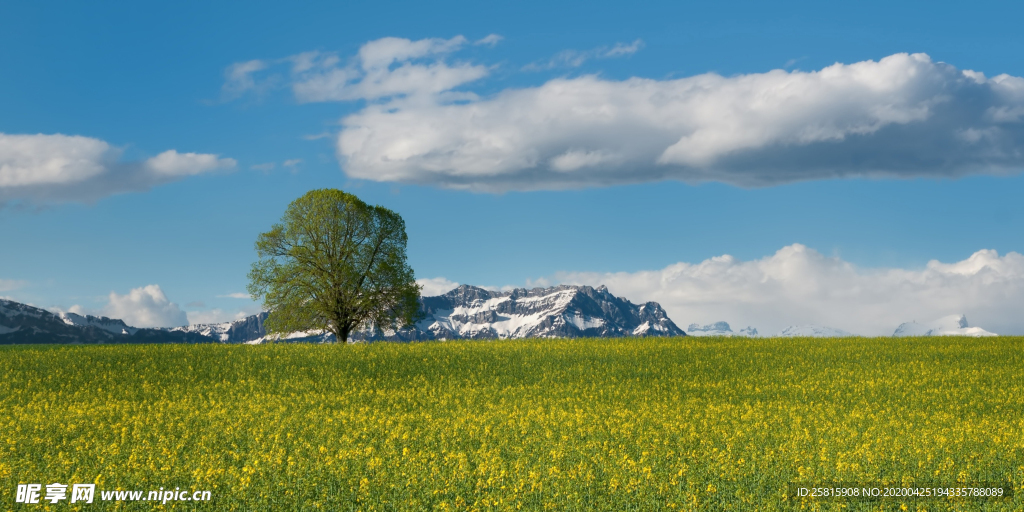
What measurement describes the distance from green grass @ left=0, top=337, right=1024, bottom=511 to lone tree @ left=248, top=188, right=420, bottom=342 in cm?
912

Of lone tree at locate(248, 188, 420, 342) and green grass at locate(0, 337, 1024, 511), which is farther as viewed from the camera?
lone tree at locate(248, 188, 420, 342)

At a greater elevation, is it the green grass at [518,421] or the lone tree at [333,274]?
the lone tree at [333,274]

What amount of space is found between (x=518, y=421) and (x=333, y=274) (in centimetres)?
3187

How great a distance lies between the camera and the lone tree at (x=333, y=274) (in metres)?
48.2

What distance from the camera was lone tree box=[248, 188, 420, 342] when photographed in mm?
48188

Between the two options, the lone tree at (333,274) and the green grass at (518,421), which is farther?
the lone tree at (333,274)

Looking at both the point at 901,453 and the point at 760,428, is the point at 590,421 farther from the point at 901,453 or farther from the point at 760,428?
the point at 901,453

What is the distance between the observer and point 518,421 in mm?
19453

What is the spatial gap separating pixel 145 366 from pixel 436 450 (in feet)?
76.3

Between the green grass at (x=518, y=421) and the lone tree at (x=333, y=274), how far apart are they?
9.12 m

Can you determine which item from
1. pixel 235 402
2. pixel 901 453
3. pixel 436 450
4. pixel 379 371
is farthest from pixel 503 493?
pixel 379 371

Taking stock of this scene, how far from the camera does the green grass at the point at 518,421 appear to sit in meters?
12.3

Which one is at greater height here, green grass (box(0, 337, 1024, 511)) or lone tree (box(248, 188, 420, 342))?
lone tree (box(248, 188, 420, 342))

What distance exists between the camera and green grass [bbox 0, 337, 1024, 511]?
12.3 metres
